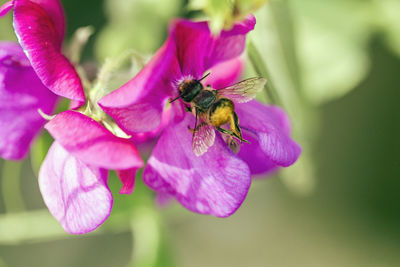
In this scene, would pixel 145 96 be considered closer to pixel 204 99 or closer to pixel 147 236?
pixel 204 99

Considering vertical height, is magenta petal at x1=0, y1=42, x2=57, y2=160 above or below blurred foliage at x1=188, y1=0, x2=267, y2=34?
below

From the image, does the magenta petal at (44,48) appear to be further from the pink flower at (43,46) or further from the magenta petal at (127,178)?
the magenta petal at (127,178)

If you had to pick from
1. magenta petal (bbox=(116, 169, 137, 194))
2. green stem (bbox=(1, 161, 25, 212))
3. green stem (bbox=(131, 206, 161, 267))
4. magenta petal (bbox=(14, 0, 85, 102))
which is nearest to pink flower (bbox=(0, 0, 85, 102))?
magenta petal (bbox=(14, 0, 85, 102))

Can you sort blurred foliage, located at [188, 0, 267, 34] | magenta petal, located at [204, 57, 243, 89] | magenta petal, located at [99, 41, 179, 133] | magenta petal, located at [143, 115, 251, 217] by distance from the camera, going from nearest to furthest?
blurred foliage, located at [188, 0, 267, 34], magenta petal, located at [99, 41, 179, 133], magenta petal, located at [143, 115, 251, 217], magenta petal, located at [204, 57, 243, 89]

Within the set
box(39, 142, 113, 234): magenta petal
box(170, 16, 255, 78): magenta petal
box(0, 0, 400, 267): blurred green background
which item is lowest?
box(0, 0, 400, 267): blurred green background

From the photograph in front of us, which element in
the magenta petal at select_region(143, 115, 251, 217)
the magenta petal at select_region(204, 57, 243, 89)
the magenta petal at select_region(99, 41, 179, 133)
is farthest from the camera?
the magenta petal at select_region(204, 57, 243, 89)

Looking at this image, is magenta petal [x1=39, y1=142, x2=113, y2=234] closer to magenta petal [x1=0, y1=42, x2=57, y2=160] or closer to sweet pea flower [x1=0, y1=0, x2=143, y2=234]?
sweet pea flower [x1=0, y1=0, x2=143, y2=234]
